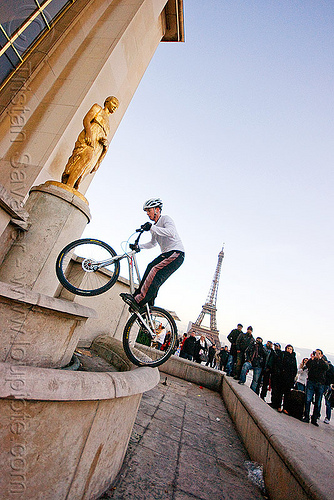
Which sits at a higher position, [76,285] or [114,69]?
[114,69]

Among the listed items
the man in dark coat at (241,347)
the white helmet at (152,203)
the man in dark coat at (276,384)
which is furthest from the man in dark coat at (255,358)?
the white helmet at (152,203)

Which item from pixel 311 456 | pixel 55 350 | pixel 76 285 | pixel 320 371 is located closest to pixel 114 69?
pixel 76 285

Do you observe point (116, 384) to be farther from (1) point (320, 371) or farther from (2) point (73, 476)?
(1) point (320, 371)

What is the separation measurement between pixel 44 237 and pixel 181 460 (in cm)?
343

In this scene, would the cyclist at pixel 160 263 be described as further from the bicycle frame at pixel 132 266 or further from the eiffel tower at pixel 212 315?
the eiffel tower at pixel 212 315

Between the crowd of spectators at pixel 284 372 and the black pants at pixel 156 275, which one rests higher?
the black pants at pixel 156 275

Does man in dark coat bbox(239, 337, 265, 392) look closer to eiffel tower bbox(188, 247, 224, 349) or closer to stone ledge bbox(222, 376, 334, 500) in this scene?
stone ledge bbox(222, 376, 334, 500)

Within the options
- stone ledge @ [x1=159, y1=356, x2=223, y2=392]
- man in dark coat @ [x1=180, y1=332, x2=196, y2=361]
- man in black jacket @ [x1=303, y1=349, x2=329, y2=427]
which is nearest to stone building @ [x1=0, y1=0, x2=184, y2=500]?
stone ledge @ [x1=159, y1=356, x2=223, y2=392]

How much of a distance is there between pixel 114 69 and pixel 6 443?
1055cm

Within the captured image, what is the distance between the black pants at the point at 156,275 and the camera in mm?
3662

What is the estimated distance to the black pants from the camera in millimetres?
3662

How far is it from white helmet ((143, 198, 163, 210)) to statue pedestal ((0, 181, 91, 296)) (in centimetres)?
107

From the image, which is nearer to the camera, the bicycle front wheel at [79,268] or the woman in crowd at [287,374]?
the bicycle front wheel at [79,268]

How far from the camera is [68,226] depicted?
335cm
